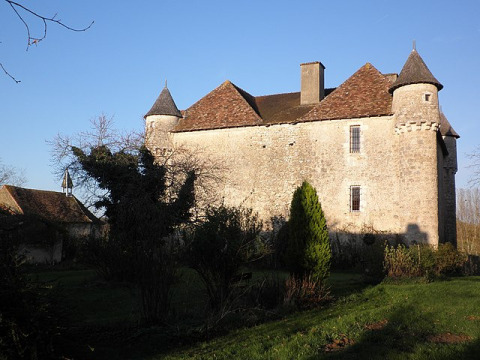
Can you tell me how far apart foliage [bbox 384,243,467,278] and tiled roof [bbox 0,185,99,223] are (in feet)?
66.1

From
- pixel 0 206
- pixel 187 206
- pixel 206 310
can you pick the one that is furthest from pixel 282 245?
pixel 0 206

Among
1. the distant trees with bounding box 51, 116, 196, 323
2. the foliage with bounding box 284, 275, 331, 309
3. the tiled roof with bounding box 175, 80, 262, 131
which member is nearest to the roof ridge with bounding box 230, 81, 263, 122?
the tiled roof with bounding box 175, 80, 262, 131

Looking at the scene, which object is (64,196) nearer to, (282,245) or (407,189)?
(282,245)

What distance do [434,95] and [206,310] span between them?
17190mm

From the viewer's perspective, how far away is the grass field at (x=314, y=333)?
6.59m

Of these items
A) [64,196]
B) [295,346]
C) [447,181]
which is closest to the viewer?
[295,346]

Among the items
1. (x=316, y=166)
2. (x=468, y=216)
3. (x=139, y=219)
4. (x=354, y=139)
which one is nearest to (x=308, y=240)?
(x=139, y=219)

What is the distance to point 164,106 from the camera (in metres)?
27.4

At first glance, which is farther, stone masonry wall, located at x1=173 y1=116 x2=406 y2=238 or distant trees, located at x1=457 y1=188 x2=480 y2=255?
distant trees, located at x1=457 y1=188 x2=480 y2=255

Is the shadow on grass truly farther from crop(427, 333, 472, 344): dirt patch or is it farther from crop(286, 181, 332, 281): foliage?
crop(286, 181, 332, 281): foliage

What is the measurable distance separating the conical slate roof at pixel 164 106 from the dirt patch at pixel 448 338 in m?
21.9

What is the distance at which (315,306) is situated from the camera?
10703mm

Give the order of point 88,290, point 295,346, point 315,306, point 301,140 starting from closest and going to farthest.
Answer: point 295,346 < point 315,306 < point 88,290 < point 301,140

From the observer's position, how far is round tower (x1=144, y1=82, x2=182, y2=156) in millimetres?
26875
